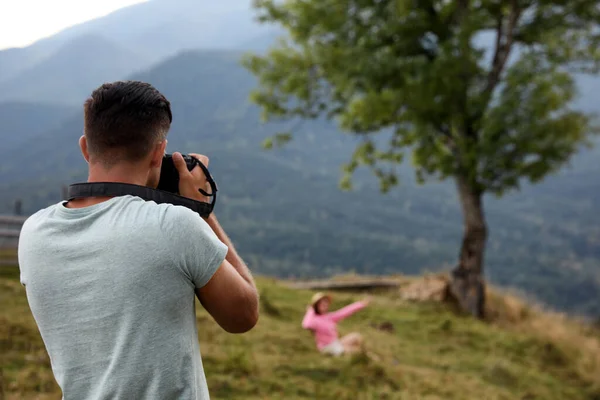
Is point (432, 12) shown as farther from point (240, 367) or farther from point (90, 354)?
point (90, 354)

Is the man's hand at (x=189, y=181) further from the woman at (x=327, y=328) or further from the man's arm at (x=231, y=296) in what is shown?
the woman at (x=327, y=328)

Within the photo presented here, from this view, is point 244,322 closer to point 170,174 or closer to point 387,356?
point 170,174

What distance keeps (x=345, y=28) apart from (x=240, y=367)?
946 cm

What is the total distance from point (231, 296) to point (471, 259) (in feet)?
41.3

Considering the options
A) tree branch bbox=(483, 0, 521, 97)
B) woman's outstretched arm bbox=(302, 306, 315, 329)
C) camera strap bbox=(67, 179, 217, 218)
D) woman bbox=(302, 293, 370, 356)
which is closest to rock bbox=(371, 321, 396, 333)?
woman bbox=(302, 293, 370, 356)

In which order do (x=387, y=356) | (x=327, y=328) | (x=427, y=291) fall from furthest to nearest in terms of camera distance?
1. (x=427, y=291)
2. (x=387, y=356)
3. (x=327, y=328)

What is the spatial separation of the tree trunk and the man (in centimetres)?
1233

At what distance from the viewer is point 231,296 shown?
1.54 metres

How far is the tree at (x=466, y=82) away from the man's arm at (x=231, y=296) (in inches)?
418

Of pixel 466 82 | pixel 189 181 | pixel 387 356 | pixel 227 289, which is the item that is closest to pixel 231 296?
pixel 227 289

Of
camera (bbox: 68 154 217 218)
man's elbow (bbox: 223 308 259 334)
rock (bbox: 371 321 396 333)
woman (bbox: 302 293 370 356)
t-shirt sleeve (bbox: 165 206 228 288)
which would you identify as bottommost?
rock (bbox: 371 321 396 333)

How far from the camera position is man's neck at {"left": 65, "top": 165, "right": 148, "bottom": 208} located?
1565 mm

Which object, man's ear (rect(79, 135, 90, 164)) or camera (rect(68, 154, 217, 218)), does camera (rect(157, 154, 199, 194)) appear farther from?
man's ear (rect(79, 135, 90, 164))

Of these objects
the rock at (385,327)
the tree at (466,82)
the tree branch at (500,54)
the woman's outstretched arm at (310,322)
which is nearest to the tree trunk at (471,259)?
the tree at (466,82)
